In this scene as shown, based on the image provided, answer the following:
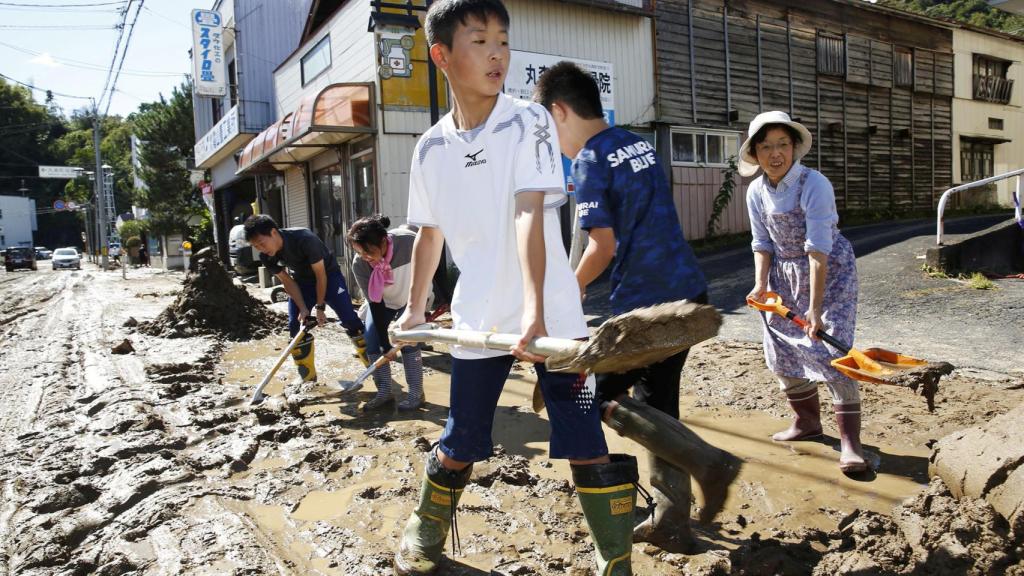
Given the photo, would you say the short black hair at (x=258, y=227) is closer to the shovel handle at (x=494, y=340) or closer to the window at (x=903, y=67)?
the shovel handle at (x=494, y=340)

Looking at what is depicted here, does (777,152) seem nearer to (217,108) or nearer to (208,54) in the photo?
(208,54)

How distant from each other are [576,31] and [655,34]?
211 cm

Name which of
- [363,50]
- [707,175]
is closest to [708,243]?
[707,175]

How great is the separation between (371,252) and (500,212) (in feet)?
9.18

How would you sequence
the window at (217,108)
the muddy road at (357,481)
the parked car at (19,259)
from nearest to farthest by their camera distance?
the muddy road at (357,481) < the window at (217,108) < the parked car at (19,259)

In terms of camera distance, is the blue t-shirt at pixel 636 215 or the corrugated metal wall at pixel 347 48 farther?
the corrugated metal wall at pixel 347 48

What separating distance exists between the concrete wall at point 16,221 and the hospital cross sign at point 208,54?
2616 inches

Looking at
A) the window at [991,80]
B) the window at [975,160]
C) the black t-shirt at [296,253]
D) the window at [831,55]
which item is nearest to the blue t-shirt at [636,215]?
the black t-shirt at [296,253]

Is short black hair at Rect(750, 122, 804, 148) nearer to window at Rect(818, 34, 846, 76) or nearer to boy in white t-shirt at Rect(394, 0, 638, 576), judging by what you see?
boy in white t-shirt at Rect(394, 0, 638, 576)

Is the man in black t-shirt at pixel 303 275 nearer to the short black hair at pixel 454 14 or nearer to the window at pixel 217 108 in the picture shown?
the short black hair at pixel 454 14

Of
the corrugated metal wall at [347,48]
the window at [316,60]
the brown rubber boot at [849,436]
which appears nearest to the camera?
the brown rubber boot at [849,436]

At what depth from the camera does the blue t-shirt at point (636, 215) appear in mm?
2531

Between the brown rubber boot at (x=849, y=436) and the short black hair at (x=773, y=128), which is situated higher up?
the short black hair at (x=773, y=128)

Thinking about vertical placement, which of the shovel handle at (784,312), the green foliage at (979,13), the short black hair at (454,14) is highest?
the green foliage at (979,13)
